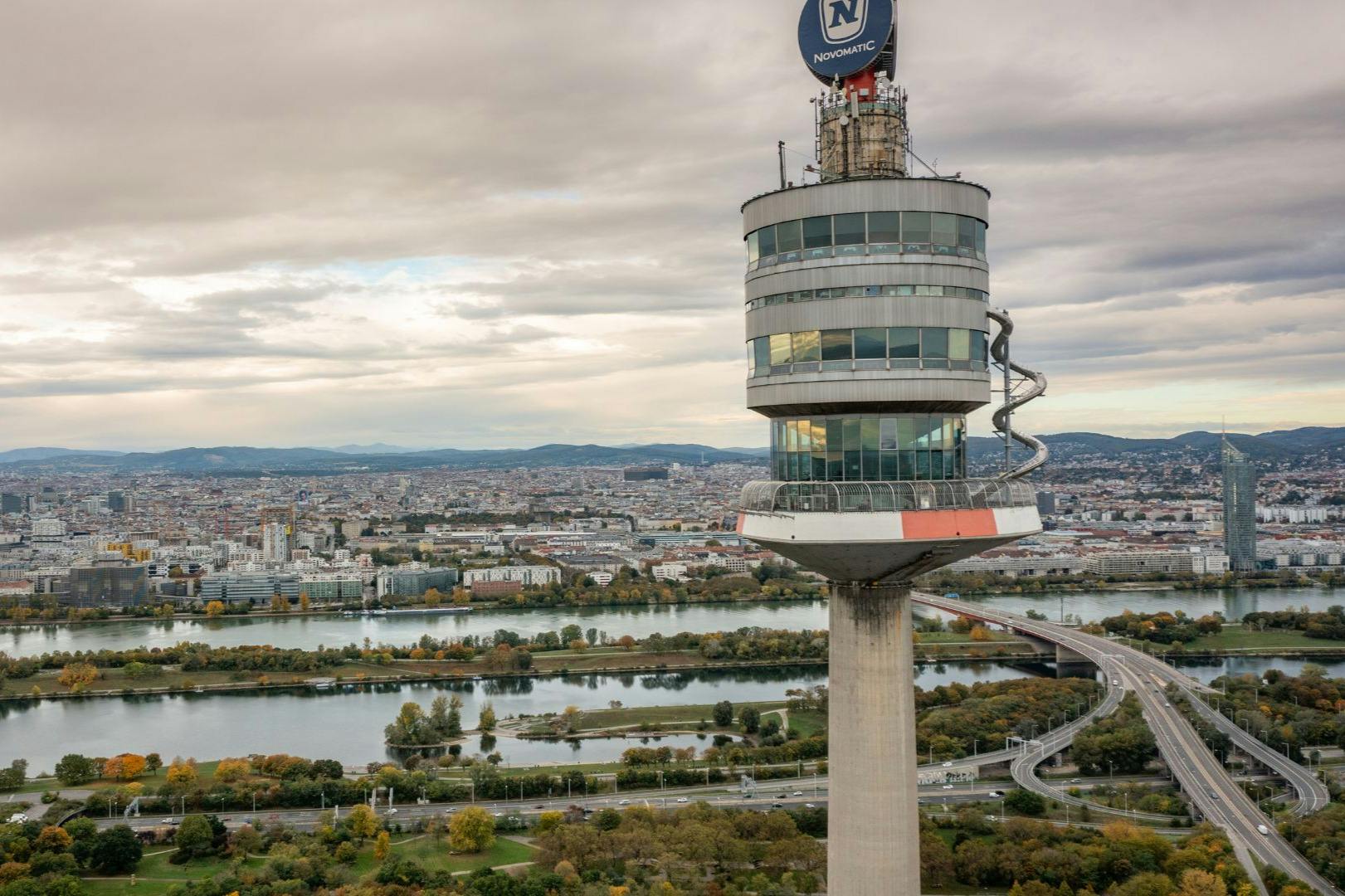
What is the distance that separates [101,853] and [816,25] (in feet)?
68.8

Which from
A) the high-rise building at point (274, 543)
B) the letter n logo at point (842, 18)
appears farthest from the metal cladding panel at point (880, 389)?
the high-rise building at point (274, 543)

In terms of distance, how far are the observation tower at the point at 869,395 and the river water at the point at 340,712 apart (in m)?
22.8

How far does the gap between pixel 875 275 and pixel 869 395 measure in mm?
1066

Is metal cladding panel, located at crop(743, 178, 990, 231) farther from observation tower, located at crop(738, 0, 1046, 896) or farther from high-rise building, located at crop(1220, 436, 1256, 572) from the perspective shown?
high-rise building, located at crop(1220, 436, 1256, 572)

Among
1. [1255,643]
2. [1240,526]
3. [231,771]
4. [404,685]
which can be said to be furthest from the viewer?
[1240,526]

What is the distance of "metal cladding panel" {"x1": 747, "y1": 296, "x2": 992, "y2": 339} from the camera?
34.1 feet

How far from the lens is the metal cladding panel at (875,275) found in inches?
411

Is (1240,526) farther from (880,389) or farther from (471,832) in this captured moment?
(880,389)

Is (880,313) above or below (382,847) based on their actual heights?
above

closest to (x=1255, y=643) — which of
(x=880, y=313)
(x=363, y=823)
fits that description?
(x=363, y=823)

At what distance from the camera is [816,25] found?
440 inches

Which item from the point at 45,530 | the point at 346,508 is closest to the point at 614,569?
the point at 45,530

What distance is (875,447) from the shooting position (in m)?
10.7

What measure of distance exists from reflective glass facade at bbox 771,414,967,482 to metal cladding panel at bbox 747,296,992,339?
0.86m
